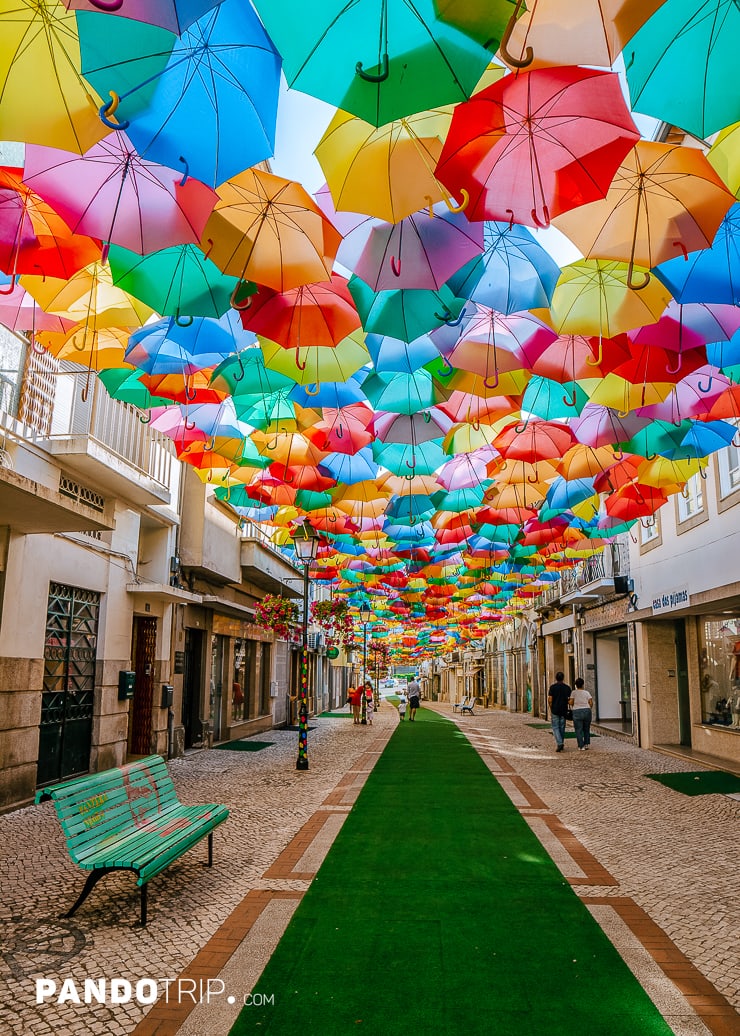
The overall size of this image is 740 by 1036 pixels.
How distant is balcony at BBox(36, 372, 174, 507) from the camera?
33.9 feet

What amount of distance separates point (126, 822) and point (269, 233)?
4966 mm

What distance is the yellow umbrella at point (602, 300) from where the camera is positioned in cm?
545

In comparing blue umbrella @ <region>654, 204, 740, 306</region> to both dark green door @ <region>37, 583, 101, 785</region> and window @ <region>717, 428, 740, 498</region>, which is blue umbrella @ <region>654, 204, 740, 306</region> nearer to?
window @ <region>717, 428, 740, 498</region>

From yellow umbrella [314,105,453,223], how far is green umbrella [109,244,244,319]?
1413mm

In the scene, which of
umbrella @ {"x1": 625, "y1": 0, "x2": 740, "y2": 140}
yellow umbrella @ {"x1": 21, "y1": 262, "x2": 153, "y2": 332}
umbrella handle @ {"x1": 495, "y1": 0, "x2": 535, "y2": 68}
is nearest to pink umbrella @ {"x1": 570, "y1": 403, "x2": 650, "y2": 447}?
umbrella @ {"x1": 625, "y1": 0, "x2": 740, "y2": 140}

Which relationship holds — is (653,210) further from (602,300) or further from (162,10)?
(162,10)

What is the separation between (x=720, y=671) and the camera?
14398 mm

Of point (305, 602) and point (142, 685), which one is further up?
point (305, 602)

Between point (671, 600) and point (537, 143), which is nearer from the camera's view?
point (537, 143)

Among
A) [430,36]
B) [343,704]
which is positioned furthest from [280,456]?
[343,704]

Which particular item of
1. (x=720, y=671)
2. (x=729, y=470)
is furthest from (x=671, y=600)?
(x=729, y=470)

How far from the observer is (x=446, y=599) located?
2633 centimetres

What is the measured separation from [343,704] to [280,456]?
1963 inches

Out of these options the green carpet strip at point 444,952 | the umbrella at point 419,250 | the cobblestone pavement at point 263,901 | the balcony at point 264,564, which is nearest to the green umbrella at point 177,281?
the umbrella at point 419,250
